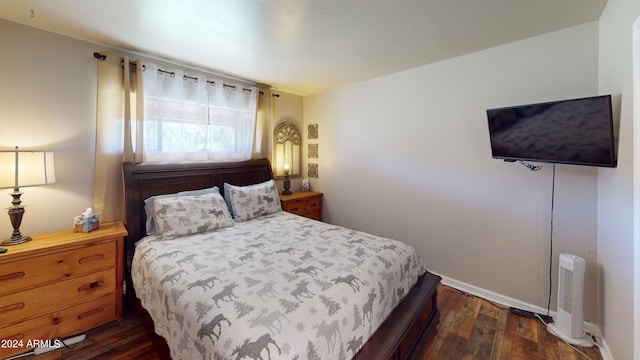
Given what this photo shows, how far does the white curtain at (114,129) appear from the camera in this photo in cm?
238

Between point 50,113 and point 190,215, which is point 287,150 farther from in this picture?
point 50,113

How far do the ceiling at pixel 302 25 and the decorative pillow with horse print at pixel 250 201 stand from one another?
4.77ft

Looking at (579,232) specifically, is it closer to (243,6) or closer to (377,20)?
(377,20)

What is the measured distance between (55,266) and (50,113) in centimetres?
130

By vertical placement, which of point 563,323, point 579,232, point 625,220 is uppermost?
point 625,220

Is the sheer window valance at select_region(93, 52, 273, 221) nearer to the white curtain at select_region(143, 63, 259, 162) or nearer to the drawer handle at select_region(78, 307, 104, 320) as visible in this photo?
the white curtain at select_region(143, 63, 259, 162)

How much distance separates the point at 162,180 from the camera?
2.66m

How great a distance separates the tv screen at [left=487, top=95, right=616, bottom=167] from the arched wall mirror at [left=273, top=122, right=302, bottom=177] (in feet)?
9.04

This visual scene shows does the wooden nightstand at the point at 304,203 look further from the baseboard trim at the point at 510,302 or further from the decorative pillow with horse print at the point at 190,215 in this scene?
the baseboard trim at the point at 510,302

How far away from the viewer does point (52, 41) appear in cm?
215

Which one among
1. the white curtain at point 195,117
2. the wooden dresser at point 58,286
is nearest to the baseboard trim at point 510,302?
the white curtain at point 195,117

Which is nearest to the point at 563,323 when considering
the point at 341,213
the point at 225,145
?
the point at 341,213

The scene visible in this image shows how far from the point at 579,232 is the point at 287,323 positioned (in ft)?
8.07

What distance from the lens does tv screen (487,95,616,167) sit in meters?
1.64
